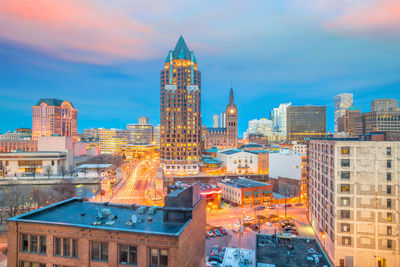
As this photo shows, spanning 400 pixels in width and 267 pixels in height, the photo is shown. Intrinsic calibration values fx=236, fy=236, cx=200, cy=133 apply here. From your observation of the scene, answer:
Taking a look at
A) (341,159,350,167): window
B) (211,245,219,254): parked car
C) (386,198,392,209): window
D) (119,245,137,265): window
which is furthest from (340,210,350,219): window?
(119,245,137,265): window

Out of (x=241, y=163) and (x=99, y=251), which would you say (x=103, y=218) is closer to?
(x=99, y=251)

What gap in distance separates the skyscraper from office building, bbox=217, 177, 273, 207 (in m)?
53.1

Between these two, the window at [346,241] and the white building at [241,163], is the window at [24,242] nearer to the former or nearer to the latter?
the window at [346,241]

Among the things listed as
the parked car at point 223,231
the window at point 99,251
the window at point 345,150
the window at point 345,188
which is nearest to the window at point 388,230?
the window at point 345,188

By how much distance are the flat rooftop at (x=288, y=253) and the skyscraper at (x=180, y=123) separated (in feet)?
327

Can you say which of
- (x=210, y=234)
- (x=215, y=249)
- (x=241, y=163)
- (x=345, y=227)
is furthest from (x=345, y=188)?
(x=241, y=163)

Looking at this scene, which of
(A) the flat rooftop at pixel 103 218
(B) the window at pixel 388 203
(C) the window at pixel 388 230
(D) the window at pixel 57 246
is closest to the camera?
(A) the flat rooftop at pixel 103 218

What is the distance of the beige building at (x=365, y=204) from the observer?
44.1 m

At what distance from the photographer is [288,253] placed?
35.3m

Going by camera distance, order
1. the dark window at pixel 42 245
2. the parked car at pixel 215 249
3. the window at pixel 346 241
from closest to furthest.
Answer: the dark window at pixel 42 245 < the window at pixel 346 241 < the parked car at pixel 215 249

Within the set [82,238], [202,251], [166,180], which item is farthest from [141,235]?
[166,180]

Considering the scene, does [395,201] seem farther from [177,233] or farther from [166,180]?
[166,180]

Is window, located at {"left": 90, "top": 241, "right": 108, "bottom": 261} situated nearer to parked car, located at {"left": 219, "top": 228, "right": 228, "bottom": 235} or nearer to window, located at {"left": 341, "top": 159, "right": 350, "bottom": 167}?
parked car, located at {"left": 219, "top": 228, "right": 228, "bottom": 235}

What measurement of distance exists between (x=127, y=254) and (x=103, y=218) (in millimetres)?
5492
